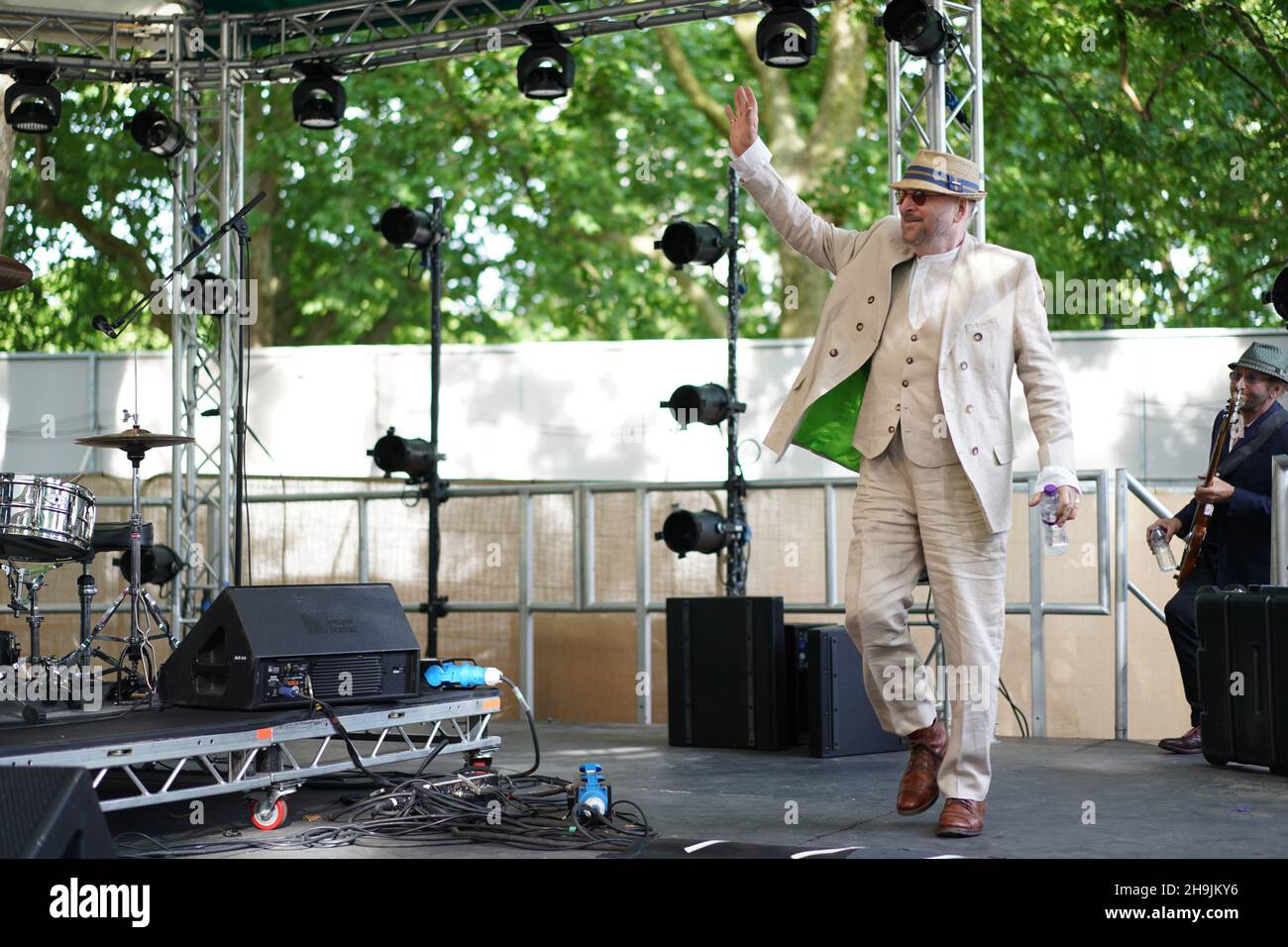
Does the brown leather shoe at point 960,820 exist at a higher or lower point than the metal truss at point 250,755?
lower

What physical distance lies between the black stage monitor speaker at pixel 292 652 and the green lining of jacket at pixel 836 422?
5.54 feet

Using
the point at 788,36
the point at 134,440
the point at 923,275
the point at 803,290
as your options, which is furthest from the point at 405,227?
the point at 803,290

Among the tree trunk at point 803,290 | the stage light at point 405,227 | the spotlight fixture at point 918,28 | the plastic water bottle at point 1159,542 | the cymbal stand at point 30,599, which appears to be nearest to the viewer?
the plastic water bottle at point 1159,542

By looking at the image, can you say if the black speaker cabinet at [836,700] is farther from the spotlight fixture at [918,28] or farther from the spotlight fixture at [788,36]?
the spotlight fixture at [788,36]

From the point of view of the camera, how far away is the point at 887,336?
4508 mm

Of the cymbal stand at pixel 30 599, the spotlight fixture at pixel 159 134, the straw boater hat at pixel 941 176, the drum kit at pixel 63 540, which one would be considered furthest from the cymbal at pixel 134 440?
the straw boater hat at pixel 941 176

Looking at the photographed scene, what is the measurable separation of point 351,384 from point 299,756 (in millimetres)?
5815

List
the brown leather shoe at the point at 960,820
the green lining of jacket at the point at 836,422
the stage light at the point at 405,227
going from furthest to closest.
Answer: the stage light at the point at 405,227
the green lining of jacket at the point at 836,422
the brown leather shoe at the point at 960,820

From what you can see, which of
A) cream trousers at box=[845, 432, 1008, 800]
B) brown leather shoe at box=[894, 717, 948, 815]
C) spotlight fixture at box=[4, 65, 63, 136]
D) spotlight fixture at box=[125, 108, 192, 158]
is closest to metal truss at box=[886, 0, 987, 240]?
cream trousers at box=[845, 432, 1008, 800]

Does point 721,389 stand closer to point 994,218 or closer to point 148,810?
point 148,810

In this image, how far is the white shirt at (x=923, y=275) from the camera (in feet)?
14.7

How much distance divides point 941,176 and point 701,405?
2.79 meters

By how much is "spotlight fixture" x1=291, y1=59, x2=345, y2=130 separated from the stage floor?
466 cm
